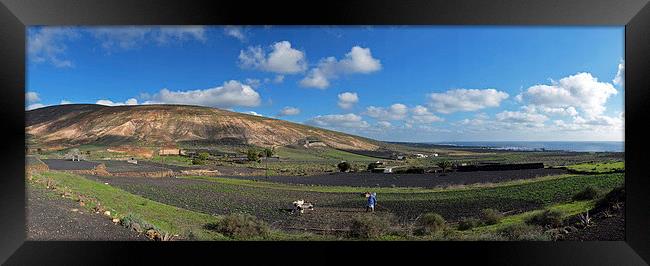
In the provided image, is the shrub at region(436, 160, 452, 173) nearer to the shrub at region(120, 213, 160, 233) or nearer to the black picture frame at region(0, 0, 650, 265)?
the black picture frame at region(0, 0, 650, 265)

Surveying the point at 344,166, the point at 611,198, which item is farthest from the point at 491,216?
the point at 344,166

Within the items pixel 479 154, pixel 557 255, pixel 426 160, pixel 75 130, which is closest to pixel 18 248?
pixel 557 255

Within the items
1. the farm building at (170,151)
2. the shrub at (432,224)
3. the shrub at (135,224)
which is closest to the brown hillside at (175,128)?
the farm building at (170,151)

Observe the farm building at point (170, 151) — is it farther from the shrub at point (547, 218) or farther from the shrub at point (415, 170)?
the shrub at point (547, 218)

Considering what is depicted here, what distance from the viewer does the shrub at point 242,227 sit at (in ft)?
19.1

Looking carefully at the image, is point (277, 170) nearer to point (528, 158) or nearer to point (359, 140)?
point (359, 140)

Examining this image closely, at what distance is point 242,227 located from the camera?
597cm

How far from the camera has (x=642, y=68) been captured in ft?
9.43

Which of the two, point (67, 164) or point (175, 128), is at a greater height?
point (175, 128)
